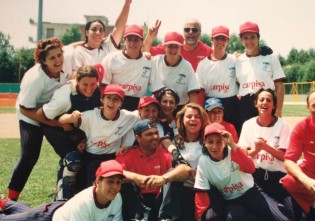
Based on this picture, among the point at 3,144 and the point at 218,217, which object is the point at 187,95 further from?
the point at 3,144

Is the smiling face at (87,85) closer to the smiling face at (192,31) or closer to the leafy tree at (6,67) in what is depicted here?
the smiling face at (192,31)

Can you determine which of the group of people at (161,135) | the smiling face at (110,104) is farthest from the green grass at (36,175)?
the smiling face at (110,104)

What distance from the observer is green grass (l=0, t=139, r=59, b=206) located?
6622 millimetres

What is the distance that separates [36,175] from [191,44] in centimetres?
429

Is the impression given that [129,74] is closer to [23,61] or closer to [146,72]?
[146,72]

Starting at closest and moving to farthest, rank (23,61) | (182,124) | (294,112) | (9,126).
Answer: (182,124), (9,126), (294,112), (23,61)

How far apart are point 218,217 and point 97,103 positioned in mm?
2244

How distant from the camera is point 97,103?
5574 mm

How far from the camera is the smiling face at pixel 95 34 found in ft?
20.7

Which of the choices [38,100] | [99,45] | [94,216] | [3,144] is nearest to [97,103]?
[38,100]

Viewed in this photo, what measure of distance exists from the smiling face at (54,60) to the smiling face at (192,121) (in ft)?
6.20

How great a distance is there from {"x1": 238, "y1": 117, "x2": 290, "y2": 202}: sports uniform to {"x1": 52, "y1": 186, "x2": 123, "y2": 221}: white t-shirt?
78.8 inches

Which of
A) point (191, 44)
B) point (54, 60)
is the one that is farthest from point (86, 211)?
point (191, 44)

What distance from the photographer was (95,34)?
633cm
